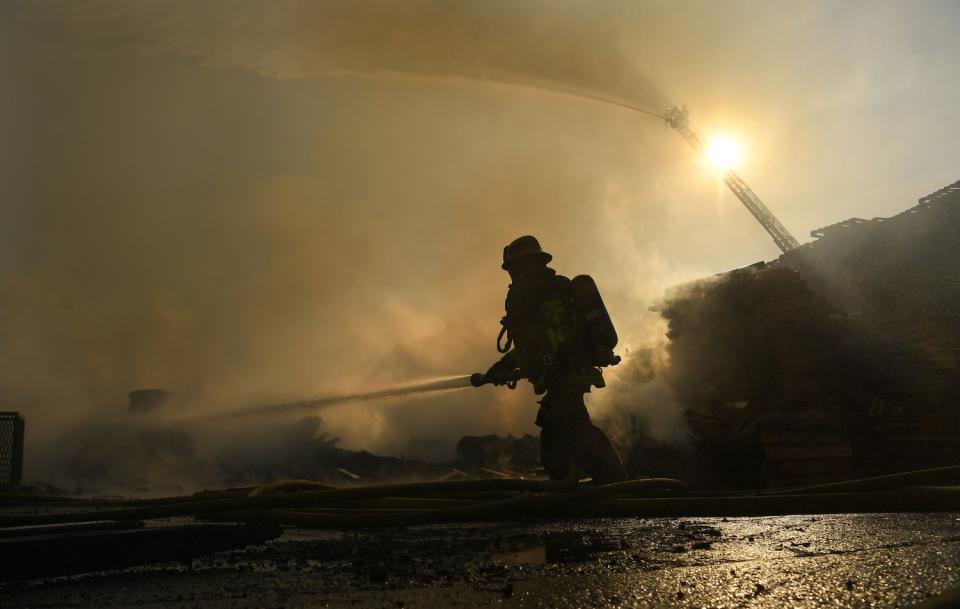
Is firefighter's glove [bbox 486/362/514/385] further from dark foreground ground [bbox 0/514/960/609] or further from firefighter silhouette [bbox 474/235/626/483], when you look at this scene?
dark foreground ground [bbox 0/514/960/609]

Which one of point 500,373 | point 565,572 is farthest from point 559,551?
point 500,373

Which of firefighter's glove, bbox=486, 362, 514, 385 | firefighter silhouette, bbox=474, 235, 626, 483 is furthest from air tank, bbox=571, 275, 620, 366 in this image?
firefighter's glove, bbox=486, 362, 514, 385

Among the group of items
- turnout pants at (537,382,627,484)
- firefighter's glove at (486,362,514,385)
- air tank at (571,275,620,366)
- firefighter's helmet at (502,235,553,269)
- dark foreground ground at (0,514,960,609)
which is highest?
firefighter's helmet at (502,235,553,269)

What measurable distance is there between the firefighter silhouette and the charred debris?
4.35 m

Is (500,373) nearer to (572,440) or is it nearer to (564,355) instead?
(564,355)

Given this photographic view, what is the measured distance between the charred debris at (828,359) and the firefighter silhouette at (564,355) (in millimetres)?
4349

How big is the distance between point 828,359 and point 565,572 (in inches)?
415

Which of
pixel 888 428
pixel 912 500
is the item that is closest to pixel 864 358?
pixel 888 428

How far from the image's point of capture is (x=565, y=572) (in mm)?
2102

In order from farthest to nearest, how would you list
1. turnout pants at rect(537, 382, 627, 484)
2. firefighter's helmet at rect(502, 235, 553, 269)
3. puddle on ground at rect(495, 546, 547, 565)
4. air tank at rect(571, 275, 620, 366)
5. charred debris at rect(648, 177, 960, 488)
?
charred debris at rect(648, 177, 960, 488)
firefighter's helmet at rect(502, 235, 553, 269)
air tank at rect(571, 275, 620, 366)
turnout pants at rect(537, 382, 627, 484)
puddle on ground at rect(495, 546, 547, 565)

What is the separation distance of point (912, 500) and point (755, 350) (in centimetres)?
909

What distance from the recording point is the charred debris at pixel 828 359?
949cm

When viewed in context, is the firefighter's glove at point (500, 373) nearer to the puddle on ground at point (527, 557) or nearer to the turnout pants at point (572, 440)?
the turnout pants at point (572, 440)

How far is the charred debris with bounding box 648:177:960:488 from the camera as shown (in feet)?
31.1
